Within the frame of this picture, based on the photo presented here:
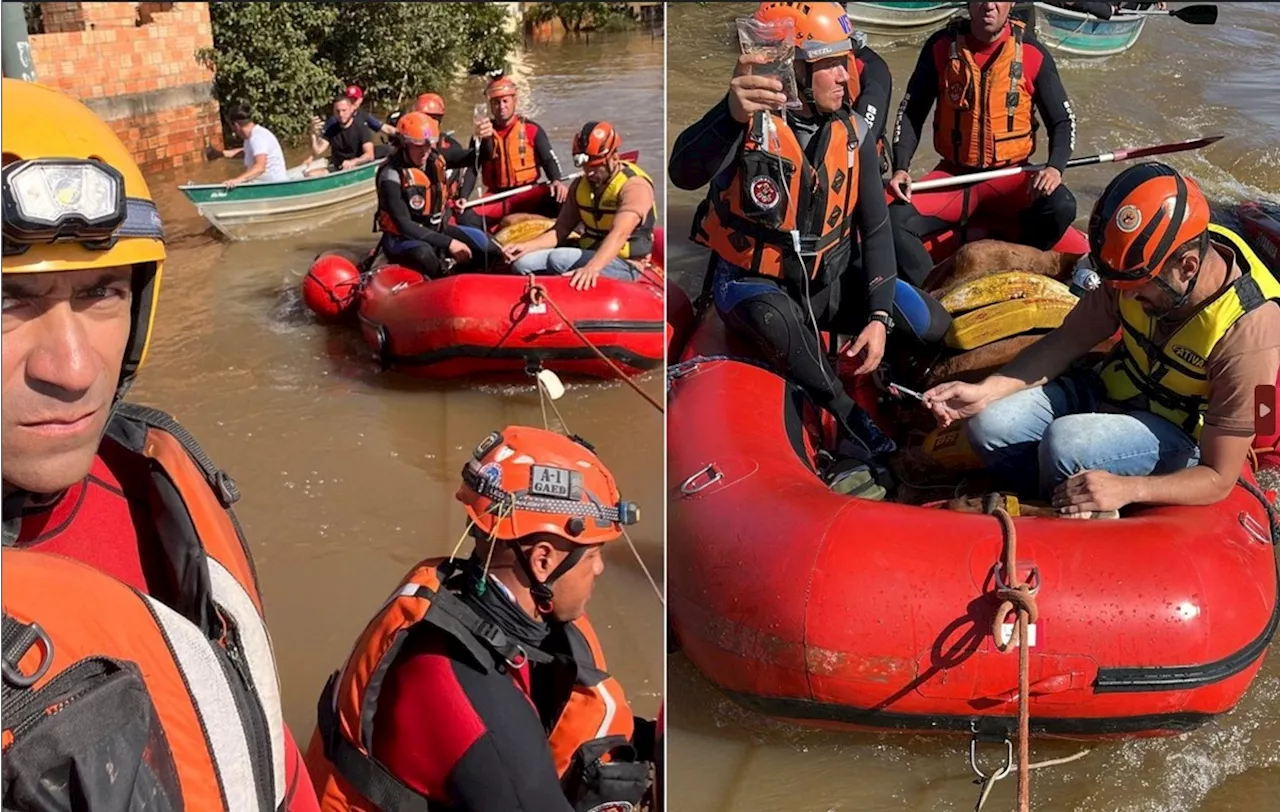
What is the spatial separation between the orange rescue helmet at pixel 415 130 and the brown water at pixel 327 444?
1.20 metres

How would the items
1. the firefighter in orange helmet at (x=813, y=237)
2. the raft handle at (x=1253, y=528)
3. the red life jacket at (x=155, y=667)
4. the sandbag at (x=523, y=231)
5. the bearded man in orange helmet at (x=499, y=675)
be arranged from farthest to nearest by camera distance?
the sandbag at (x=523, y=231)
the firefighter in orange helmet at (x=813, y=237)
the raft handle at (x=1253, y=528)
the bearded man in orange helmet at (x=499, y=675)
the red life jacket at (x=155, y=667)

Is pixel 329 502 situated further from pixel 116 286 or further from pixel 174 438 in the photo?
pixel 116 286

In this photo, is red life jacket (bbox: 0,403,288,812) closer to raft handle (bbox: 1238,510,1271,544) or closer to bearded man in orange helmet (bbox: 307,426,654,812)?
bearded man in orange helmet (bbox: 307,426,654,812)

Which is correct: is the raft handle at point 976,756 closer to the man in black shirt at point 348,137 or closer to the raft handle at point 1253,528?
the raft handle at point 1253,528

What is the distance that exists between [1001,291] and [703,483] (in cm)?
135

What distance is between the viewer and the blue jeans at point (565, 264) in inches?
209

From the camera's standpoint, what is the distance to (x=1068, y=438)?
8.95ft

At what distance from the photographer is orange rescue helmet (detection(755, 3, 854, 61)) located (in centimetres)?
280

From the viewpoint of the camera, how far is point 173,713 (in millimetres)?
1114

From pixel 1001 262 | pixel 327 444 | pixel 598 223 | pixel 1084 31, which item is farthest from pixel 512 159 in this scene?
pixel 1084 31

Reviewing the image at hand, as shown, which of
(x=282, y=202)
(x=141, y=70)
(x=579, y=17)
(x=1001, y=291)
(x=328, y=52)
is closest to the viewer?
(x=1001, y=291)

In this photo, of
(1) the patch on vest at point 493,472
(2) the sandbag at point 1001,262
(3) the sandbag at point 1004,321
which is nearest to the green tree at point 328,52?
(2) the sandbag at point 1001,262

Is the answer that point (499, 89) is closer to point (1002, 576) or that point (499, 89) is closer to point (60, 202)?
point (1002, 576)

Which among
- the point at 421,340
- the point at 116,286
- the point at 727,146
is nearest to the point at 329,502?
the point at 421,340
